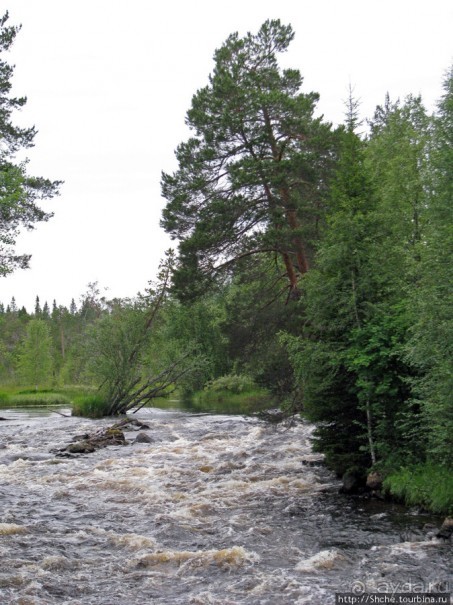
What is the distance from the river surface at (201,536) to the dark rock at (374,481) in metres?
0.55

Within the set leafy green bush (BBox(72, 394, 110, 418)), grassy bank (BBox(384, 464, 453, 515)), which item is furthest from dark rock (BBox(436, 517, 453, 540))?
leafy green bush (BBox(72, 394, 110, 418))

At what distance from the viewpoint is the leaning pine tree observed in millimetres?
24641

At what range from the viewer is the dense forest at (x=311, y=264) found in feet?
43.8

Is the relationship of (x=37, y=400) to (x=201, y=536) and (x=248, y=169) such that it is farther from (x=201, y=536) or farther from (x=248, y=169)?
(x=201, y=536)

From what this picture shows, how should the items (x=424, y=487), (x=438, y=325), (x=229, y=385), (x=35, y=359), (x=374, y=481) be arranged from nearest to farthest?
(x=438, y=325) < (x=424, y=487) < (x=374, y=481) < (x=229, y=385) < (x=35, y=359)

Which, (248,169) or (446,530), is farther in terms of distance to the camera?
(248,169)

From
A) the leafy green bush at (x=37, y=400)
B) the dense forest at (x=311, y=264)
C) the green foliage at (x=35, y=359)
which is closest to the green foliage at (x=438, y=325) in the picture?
the dense forest at (x=311, y=264)

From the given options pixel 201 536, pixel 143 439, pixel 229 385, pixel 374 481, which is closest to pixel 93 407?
pixel 143 439

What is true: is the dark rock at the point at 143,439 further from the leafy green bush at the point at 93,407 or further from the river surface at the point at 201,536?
the leafy green bush at the point at 93,407

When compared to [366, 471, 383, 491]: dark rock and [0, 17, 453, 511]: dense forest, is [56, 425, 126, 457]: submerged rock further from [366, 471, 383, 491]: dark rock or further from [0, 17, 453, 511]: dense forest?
[366, 471, 383, 491]: dark rock

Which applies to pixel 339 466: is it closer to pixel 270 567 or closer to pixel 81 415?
pixel 270 567

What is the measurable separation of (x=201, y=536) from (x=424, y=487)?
16.6 ft

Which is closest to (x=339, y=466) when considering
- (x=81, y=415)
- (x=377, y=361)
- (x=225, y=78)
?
(x=377, y=361)

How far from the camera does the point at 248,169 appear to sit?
24.5 m
